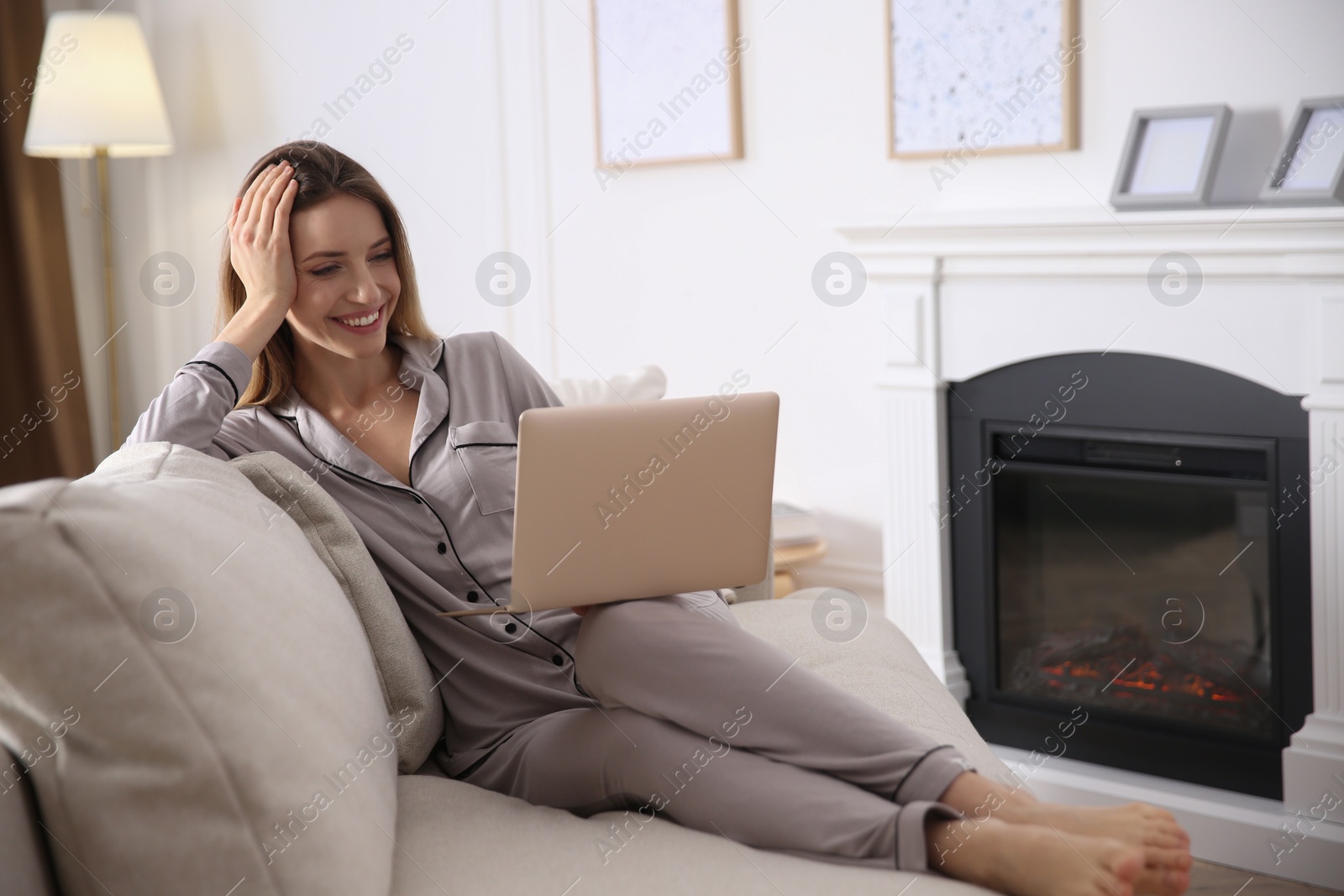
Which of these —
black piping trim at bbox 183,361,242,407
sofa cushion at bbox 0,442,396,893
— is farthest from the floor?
black piping trim at bbox 183,361,242,407

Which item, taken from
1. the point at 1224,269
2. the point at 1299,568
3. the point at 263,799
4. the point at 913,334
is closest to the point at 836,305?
the point at 913,334

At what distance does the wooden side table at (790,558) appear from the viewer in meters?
2.76

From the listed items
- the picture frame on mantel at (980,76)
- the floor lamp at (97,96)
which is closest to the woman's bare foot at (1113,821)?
the picture frame on mantel at (980,76)

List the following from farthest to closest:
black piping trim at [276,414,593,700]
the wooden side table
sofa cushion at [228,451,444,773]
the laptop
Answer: the wooden side table
black piping trim at [276,414,593,700]
sofa cushion at [228,451,444,773]
the laptop

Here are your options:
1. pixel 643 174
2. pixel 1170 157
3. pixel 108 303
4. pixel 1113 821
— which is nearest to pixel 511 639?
pixel 1113 821

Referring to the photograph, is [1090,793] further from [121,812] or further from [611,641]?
[121,812]

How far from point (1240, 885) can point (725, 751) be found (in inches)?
54.6

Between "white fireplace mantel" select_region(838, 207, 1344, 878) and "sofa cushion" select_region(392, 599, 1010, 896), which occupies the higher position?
"white fireplace mantel" select_region(838, 207, 1344, 878)

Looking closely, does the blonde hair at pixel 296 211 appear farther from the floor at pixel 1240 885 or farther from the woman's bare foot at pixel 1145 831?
the floor at pixel 1240 885

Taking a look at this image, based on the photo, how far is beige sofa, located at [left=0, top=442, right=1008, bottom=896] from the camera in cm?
95

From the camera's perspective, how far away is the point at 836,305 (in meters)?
2.91

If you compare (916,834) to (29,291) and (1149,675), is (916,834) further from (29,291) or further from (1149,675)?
(29,291)

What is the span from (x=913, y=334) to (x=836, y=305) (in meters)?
0.38

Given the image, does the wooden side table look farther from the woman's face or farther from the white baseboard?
the woman's face
